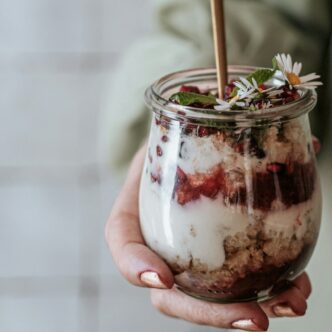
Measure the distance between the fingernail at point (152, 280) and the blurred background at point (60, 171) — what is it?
68 cm

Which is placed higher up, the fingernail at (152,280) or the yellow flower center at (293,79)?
the yellow flower center at (293,79)

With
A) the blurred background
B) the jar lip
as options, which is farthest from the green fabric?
the blurred background

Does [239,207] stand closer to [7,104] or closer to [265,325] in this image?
[265,325]

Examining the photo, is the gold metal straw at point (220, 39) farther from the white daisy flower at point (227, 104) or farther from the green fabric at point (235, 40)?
the green fabric at point (235, 40)

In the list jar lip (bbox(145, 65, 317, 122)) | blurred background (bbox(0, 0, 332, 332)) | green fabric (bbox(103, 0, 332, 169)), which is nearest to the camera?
jar lip (bbox(145, 65, 317, 122))

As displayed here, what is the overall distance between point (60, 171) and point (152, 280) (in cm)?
72

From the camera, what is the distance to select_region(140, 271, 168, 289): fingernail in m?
0.45

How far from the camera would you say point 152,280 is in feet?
1.47

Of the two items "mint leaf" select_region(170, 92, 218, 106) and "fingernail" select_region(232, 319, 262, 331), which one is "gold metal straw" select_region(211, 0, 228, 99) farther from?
"fingernail" select_region(232, 319, 262, 331)

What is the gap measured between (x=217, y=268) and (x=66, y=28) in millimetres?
710

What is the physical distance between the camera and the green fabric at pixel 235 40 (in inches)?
26.8

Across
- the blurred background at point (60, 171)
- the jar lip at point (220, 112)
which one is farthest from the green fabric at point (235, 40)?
the blurred background at point (60, 171)

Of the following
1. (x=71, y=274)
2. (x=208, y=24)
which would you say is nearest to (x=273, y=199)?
(x=208, y=24)

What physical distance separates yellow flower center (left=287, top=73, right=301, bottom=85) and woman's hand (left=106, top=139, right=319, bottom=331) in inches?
5.6
